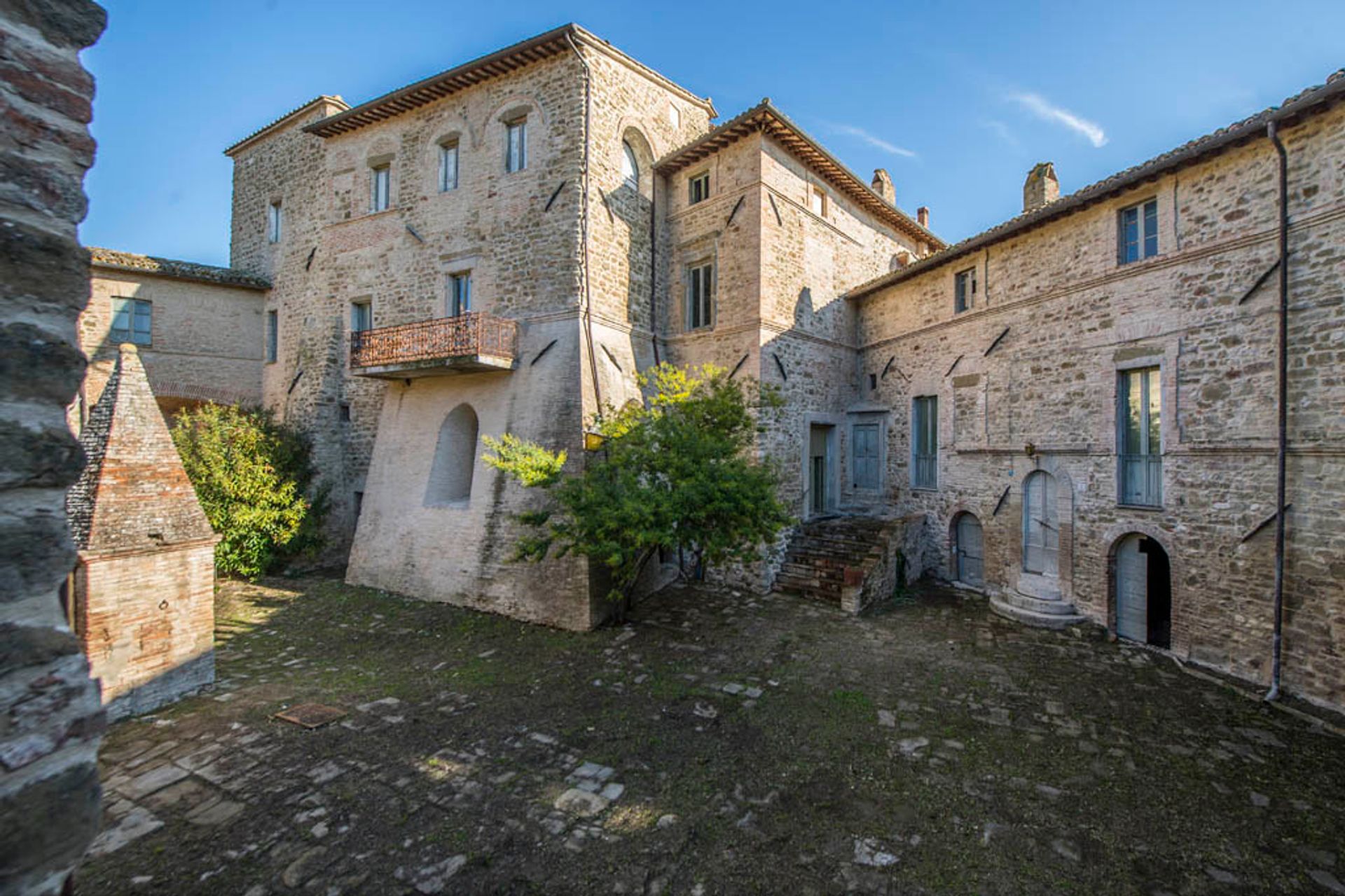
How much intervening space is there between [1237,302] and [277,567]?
21020mm

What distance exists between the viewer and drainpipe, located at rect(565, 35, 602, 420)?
1225 centimetres

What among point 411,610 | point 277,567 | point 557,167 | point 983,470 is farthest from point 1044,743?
point 277,567

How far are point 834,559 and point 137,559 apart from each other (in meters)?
12.2

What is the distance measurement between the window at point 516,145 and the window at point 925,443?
1153 cm

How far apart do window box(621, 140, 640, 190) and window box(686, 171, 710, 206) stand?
4.48 ft

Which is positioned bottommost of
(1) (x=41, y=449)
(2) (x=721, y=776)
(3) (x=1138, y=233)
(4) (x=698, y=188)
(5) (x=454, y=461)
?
(2) (x=721, y=776)

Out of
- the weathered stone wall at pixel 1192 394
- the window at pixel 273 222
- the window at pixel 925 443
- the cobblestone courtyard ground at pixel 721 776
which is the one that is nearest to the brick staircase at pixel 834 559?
the window at pixel 925 443

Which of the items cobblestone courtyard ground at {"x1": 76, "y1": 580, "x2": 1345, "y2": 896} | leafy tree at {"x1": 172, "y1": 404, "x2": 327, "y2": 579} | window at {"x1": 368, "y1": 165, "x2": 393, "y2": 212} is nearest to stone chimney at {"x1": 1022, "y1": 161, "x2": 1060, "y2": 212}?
cobblestone courtyard ground at {"x1": 76, "y1": 580, "x2": 1345, "y2": 896}

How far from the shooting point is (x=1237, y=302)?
887 cm

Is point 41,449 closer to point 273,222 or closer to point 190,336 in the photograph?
point 190,336

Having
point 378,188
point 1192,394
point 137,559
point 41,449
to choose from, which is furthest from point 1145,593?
point 378,188

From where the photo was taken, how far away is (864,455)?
1599 cm

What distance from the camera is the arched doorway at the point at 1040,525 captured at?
1152 centimetres

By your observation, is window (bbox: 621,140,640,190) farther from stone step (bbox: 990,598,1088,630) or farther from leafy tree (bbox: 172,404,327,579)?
stone step (bbox: 990,598,1088,630)
